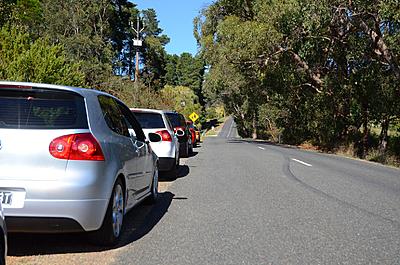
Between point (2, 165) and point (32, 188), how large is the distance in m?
0.39

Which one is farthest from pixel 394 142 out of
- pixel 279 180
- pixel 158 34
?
pixel 158 34

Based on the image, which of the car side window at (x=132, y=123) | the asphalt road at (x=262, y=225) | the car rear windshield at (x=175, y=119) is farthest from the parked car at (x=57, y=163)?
the car rear windshield at (x=175, y=119)

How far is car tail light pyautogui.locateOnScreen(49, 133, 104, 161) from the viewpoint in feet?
16.1

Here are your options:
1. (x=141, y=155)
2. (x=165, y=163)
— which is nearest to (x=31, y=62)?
(x=165, y=163)

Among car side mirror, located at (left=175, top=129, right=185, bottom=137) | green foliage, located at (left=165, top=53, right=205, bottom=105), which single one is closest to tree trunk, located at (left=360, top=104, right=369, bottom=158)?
car side mirror, located at (left=175, top=129, right=185, bottom=137)

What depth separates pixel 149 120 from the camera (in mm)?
11578

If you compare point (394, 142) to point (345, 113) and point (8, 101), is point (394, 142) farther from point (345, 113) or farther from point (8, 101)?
point (8, 101)

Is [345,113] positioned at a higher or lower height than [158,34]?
lower

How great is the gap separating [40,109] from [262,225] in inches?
136

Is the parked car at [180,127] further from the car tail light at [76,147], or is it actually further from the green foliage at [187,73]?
the green foliage at [187,73]

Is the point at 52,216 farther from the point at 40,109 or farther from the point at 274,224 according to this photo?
the point at 274,224

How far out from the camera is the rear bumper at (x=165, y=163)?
437 inches

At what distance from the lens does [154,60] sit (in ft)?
282

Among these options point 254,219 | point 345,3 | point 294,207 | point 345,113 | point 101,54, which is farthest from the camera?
point 101,54
